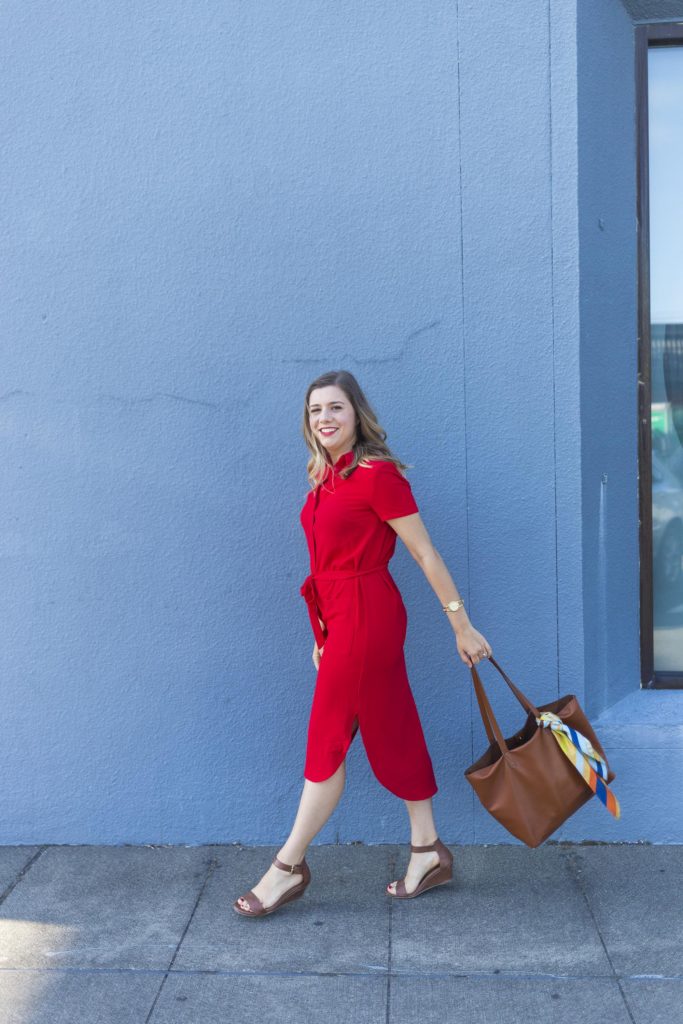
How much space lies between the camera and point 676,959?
11.1ft

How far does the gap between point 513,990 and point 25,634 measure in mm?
2396

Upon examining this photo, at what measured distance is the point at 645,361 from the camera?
15.0 ft

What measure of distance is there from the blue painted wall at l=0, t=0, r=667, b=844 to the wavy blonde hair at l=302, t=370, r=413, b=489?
587 millimetres

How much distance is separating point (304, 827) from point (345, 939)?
1.29ft

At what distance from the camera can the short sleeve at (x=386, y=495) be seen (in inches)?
140

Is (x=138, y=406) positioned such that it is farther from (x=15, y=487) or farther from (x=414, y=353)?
(x=414, y=353)

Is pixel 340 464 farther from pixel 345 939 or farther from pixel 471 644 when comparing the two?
pixel 345 939

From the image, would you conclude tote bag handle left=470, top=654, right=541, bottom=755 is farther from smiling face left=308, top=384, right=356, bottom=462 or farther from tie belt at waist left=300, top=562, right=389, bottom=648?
smiling face left=308, top=384, right=356, bottom=462

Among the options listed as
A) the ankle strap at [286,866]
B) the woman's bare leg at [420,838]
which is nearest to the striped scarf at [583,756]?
the woman's bare leg at [420,838]

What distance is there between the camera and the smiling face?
142 inches

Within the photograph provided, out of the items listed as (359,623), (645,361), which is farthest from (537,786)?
(645,361)

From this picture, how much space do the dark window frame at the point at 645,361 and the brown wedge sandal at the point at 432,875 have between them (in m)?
1.32

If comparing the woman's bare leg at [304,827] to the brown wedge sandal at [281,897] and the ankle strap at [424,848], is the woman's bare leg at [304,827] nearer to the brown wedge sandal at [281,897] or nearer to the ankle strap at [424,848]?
the brown wedge sandal at [281,897]

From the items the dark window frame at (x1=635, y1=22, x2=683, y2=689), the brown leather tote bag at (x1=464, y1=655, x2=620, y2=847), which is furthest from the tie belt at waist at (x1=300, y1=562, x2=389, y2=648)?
the dark window frame at (x1=635, y1=22, x2=683, y2=689)
